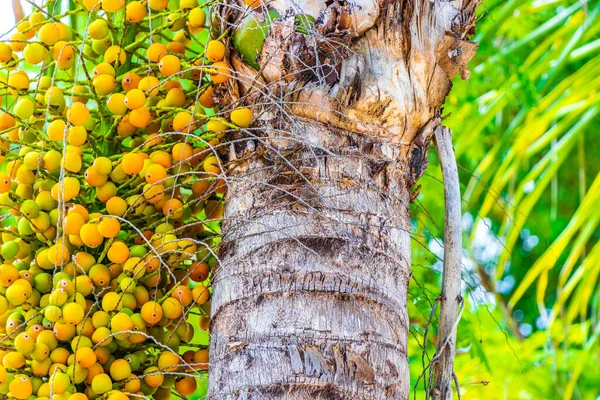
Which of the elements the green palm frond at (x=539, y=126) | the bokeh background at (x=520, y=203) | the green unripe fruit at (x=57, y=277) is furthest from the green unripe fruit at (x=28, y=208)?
the green palm frond at (x=539, y=126)

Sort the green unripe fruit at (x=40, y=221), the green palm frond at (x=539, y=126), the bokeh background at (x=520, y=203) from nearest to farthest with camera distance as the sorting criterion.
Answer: the green unripe fruit at (x=40, y=221)
the bokeh background at (x=520, y=203)
the green palm frond at (x=539, y=126)

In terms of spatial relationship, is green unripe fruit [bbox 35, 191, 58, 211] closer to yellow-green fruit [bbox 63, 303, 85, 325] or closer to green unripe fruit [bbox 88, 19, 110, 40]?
yellow-green fruit [bbox 63, 303, 85, 325]

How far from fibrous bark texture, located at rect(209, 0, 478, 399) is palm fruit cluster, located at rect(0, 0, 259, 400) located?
7 centimetres

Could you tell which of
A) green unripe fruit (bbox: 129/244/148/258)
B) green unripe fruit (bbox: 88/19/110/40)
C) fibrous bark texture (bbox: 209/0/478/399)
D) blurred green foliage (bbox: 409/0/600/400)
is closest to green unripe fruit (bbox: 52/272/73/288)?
green unripe fruit (bbox: 129/244/148/258)

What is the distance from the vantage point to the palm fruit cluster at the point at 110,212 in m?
1.11

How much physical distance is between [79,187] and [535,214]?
164 inches

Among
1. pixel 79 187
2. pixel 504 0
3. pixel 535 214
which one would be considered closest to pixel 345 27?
pixel 79 187

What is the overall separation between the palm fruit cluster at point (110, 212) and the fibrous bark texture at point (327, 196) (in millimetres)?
67

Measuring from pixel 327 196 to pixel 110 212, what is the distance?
364mm

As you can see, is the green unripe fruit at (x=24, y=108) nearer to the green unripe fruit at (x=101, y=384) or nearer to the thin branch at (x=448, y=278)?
the green unripe fruit at (x=101, y=384)

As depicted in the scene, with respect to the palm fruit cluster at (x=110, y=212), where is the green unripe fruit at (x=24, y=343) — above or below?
below

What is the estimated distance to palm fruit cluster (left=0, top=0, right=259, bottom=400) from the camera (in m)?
1.11

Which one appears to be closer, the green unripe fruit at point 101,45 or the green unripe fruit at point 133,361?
the green unripe fruit at point 133,361

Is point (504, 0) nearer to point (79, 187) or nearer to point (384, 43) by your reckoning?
point (384, 43)
